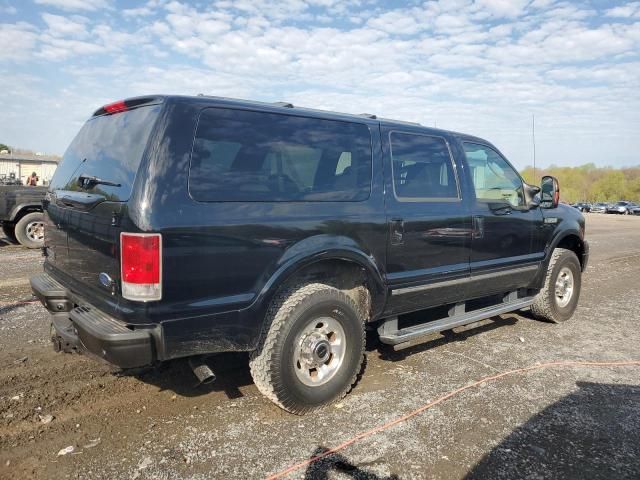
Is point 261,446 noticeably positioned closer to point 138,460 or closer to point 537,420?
point 138,460

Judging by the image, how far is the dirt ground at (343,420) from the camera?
2.77 m

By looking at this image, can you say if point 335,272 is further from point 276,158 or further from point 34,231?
point 34,231

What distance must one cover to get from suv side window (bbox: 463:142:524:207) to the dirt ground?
1505 mm

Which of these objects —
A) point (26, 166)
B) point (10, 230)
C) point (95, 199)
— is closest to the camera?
point (95, 199)

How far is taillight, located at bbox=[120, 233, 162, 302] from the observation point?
266cm

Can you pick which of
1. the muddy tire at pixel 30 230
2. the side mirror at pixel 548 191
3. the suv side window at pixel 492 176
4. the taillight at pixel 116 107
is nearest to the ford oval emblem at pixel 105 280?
the taillight at pixel 116 107

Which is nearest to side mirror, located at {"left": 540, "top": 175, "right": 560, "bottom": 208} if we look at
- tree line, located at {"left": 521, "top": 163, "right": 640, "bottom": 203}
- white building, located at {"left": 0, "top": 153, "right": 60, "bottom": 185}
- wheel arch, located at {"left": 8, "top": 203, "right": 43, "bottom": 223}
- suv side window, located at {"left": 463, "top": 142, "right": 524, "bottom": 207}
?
suv side window, located at {"left": 463, "top": 142, "right": 524, "bottom": 207}

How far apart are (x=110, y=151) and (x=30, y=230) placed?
8636 millimetres

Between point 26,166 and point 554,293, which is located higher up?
point 26,166

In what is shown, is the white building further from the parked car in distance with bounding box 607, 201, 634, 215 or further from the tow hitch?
the parked car in distance with bounding box 607, 201, 634, 215

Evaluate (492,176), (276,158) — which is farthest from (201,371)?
(492,176)

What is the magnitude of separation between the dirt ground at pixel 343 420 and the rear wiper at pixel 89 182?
4.89ft

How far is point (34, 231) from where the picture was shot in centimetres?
1048

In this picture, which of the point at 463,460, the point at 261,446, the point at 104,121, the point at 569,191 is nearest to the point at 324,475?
the point at 261,446
